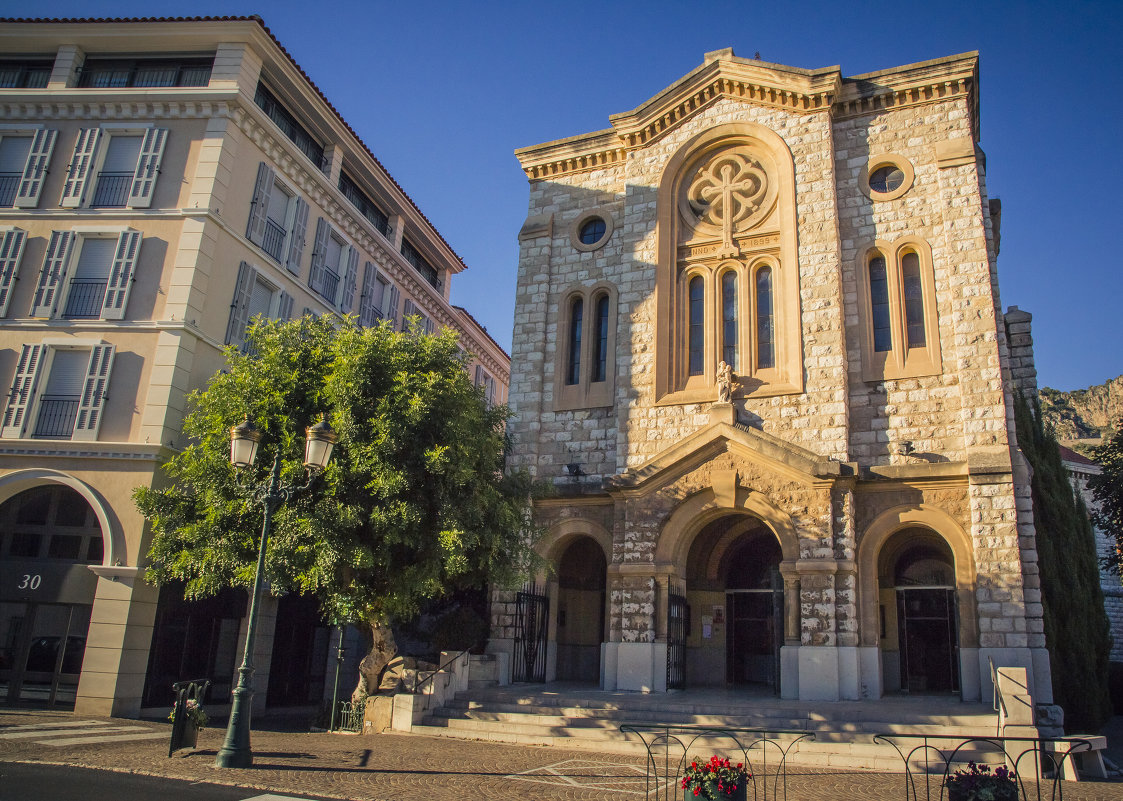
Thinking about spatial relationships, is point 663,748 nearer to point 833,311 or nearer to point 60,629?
point 833,311

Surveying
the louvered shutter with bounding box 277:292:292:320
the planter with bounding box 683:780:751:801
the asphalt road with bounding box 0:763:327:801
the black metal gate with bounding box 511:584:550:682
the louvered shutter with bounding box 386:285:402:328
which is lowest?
the asphalt road with bounding box 0:763:327:801

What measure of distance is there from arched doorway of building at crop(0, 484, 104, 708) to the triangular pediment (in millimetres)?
12005

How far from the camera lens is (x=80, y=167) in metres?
20.2

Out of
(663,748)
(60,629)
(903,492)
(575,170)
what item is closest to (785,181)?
(575,170)

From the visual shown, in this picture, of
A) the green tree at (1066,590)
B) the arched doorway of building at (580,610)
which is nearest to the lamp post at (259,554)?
the arched doorway of building at (580,610)

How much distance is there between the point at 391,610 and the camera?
1533 centimetres

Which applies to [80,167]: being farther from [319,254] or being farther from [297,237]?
[319,254]

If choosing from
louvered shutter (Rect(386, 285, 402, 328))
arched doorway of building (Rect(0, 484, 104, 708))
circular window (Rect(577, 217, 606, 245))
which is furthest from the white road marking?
louvered shutter (Rect(386, 285, 402, 328))

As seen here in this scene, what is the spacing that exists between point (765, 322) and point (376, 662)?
12132 millimetres

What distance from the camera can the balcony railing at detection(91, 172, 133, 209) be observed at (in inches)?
787

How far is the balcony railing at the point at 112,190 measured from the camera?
20.0m

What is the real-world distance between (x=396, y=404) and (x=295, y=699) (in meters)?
11.6

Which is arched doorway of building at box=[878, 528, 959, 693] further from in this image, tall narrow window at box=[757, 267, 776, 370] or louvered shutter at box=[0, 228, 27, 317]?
louvered shutter at box=[0, 228, 27, 317]

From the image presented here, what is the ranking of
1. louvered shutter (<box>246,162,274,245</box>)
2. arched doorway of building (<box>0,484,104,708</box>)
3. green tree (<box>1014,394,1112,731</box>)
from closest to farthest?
arched doorway of building (<box>0,484,104,708</box>) < green tree (<box>1014,394,1112,731</box>) < louvered shutter (<box>246,162,274,245</box>)
